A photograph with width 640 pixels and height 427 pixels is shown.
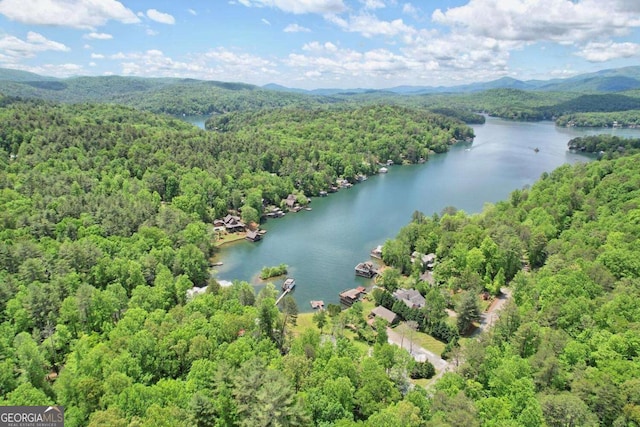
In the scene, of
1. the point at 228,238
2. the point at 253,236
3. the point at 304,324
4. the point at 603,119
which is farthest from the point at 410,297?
the point at 603,119

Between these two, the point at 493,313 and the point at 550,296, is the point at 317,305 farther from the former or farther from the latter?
the point at 550,296

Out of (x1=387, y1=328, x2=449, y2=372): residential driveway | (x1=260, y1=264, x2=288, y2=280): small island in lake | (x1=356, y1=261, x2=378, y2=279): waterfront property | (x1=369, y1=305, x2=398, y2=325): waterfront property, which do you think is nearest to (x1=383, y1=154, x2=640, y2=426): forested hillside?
(x1=387, y1=328, x2=449, y2=372): residential driveway

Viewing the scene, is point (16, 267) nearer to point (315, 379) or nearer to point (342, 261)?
point (315, 379)

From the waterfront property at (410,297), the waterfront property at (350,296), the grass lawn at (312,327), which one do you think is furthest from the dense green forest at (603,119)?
the grass lawn at (312,327)

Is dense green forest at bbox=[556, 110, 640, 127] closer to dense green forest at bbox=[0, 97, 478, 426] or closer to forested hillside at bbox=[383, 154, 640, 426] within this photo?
forested hillside at bbox=[383, 154, 640, 426]

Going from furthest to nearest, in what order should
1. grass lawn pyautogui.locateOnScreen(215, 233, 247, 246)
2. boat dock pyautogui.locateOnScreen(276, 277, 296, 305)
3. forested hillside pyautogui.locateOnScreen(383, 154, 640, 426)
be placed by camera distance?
1. grass lawn pyautogui.locateOnScreen(215, 233, 247, 246)
2. boat dock pyautogui.locateOnScreen(276, 277, 296, 305)
3. forested hillside pyautogui.locateOnScreen(383, 154, 640, 426)

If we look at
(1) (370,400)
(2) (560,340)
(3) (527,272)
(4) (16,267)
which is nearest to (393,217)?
(3) (527,272)

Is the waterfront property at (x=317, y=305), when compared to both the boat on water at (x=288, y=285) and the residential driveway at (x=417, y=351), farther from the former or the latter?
the residential driveway at (x=417, y=351)
